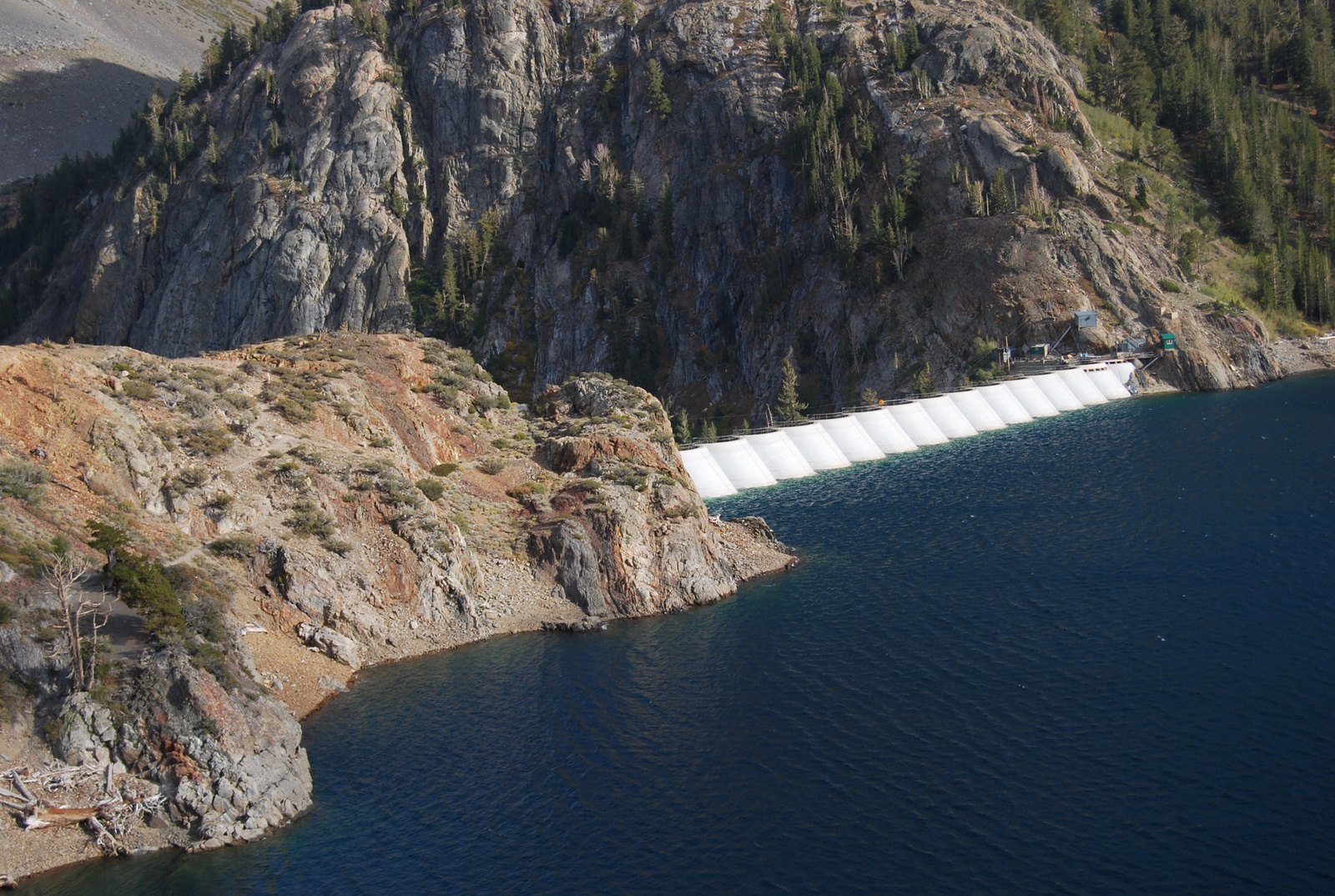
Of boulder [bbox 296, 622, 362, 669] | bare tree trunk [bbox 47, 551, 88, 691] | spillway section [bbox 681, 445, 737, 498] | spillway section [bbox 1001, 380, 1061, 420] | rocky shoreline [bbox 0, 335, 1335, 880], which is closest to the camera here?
rocky shoreline [bbox 0, 335, 1335, 880]

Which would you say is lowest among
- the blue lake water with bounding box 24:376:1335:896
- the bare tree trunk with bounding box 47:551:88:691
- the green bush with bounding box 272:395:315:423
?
the blue lake water with bounding box 24:376:1335:896

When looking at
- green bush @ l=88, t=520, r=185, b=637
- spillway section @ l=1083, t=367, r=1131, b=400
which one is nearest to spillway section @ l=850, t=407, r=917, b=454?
spillway section @ l=1083, t=367, r=1131, b=400

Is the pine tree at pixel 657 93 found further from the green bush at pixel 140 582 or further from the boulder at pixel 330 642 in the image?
the green bush at pixel 140 582

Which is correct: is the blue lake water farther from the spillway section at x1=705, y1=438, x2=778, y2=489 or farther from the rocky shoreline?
the spillway section at x1=705, y1=438, x2=778, y2=489

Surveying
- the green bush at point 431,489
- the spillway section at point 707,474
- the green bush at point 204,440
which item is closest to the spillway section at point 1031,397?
the spillway section at point 707,474

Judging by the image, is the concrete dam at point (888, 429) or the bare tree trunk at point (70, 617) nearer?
the bare tree trunk at point (70, 617)

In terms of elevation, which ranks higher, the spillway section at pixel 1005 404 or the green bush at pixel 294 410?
the green bush at pixel 294 410

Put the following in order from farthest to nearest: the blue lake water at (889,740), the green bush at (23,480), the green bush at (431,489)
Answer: the green bush at (431,489) → the green bush at (23,480) → the blue lake water at (889,740)

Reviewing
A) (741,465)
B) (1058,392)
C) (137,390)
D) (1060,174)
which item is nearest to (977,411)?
(1058,392)
